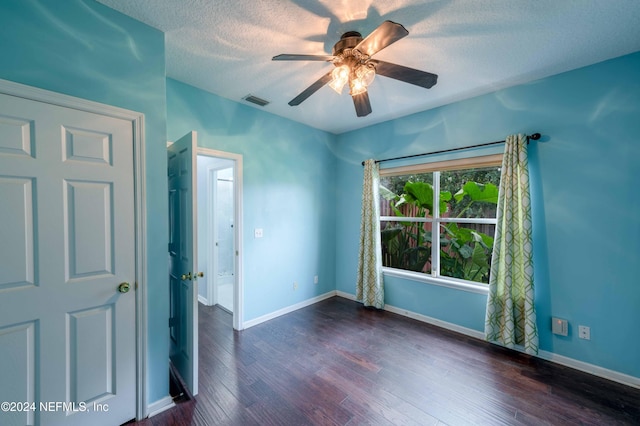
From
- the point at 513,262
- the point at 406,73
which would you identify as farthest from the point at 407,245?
the point at 406,73

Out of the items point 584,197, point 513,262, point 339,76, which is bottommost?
point 513,262

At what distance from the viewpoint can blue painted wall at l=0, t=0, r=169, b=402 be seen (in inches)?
50.9

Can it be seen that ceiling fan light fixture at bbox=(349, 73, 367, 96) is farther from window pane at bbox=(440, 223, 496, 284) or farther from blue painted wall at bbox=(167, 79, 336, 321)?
window pane at bbox=(440, 223, 496, 284)

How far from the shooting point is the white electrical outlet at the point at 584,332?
7.14ft

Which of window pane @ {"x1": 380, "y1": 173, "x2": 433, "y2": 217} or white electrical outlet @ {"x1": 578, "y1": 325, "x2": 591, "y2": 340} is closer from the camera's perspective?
white electrical outlet @ {"x1": 578, "y1": 325, "x2": 591, "y2": 340}

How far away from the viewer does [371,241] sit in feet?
A: 11.6

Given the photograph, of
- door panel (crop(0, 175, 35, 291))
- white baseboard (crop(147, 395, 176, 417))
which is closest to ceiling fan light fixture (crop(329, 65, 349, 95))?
door panel (crop(0, 175, 35, 291))

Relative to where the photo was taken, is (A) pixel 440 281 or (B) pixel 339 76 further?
(A) pixel 440 281

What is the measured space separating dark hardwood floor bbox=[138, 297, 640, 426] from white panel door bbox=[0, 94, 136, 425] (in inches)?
20.1

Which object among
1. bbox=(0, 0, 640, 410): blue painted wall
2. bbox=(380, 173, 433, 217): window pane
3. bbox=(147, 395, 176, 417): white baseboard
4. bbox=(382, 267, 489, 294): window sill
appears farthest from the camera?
bbox=(380, 173, 433, 217): window pane

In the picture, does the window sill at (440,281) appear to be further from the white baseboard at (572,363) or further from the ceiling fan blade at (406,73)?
the ceiling fan blade at (406,73)

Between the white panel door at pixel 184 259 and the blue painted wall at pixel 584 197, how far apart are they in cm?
Result: 281

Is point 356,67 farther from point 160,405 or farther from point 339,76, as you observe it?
point 160,405

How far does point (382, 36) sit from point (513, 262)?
2.42 metres
